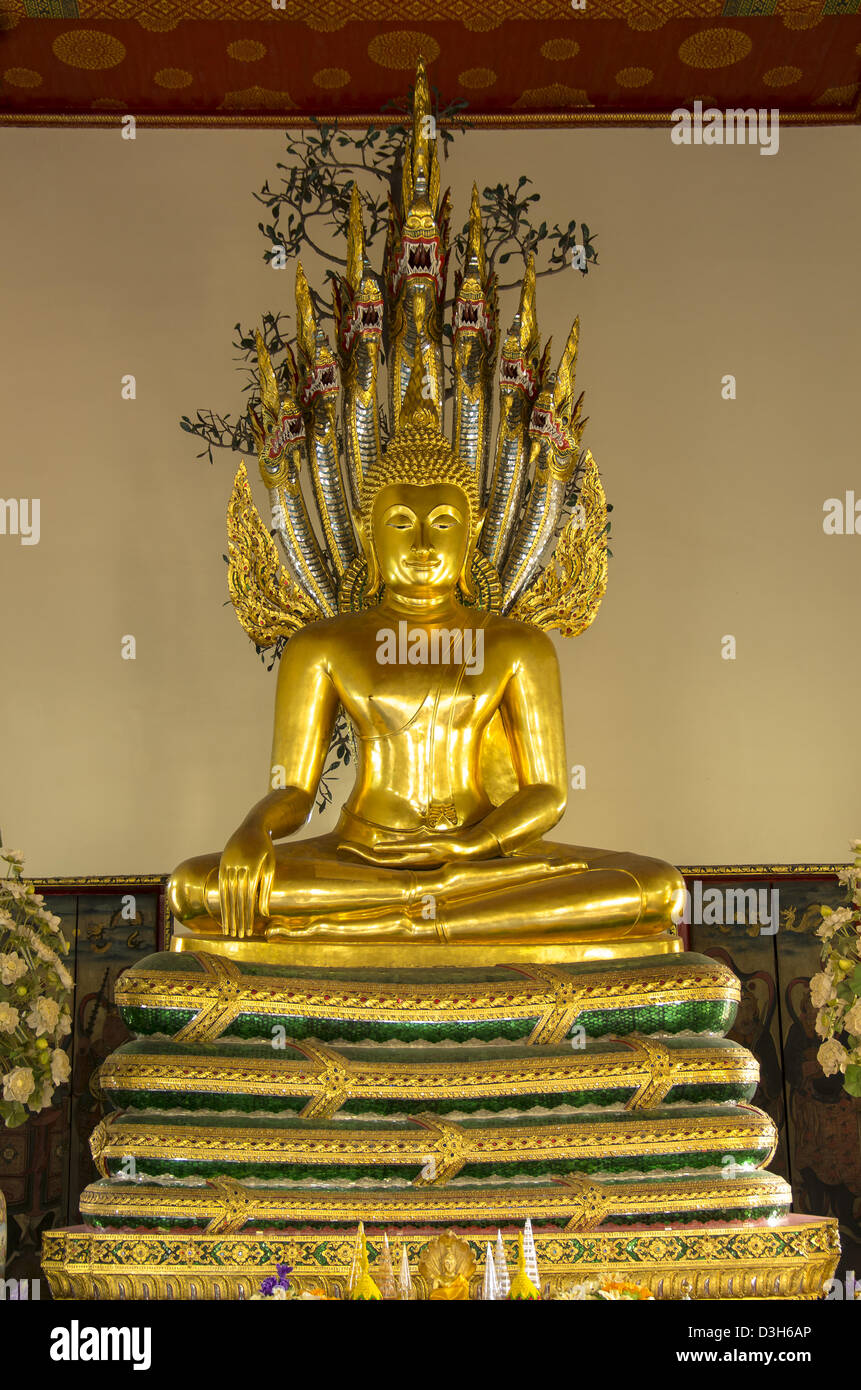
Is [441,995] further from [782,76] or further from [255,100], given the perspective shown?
[782,76]

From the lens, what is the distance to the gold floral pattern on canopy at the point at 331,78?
228 inches

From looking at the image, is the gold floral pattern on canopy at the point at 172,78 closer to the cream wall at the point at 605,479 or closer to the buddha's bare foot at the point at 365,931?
the cream wall at the point at 605,479

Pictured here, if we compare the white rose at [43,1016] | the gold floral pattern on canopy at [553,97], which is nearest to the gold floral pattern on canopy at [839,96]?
the gold floral pattern on canopy at [553,97]

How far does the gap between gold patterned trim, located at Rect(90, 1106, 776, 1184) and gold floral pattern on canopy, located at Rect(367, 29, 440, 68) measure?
412cm

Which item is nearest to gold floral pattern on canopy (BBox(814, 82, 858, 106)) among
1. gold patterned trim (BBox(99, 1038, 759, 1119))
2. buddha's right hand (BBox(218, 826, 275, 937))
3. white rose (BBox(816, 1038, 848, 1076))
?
white rose (BBox(816, 1038, 848, 1076))

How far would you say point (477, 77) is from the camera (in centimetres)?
583

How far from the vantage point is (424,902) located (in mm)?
3777

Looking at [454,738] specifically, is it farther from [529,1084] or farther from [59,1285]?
[59,1285]

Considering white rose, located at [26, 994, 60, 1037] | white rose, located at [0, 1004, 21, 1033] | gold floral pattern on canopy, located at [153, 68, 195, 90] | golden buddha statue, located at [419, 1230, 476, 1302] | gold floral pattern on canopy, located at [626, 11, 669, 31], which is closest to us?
golden buddha statue, located at [419, 1230, 476, 1302]

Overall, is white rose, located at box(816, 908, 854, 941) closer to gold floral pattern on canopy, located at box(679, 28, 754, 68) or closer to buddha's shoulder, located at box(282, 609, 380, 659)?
buddha's shoulder, located at box(282, 609, 380, 659)

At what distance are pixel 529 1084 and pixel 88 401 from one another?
134 inches

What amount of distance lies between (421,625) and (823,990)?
1546 mm

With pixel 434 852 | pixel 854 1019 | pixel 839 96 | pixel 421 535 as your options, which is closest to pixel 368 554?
pixel 421 535

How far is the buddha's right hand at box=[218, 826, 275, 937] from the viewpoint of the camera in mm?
3721
